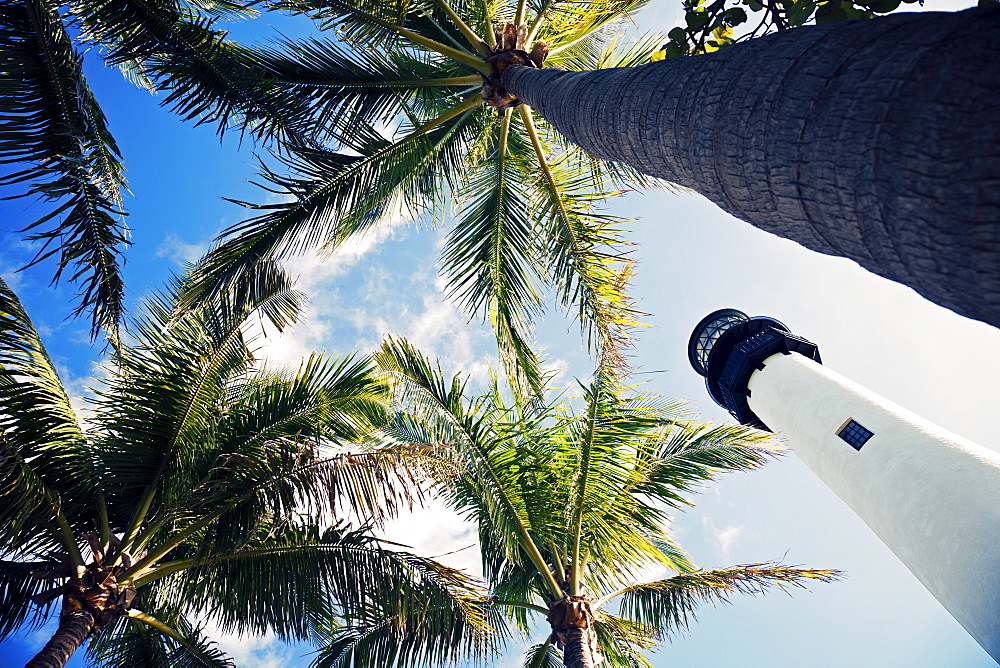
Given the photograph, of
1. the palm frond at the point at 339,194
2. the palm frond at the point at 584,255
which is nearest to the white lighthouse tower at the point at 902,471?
the palm frond at the point at 584,255

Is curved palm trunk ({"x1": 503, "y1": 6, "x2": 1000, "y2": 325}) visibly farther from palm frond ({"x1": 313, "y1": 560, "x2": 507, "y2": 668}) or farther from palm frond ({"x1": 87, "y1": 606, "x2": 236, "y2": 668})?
palm frond ({"x1": 87, "y1": 606, "x2": 236, "y2": 668})

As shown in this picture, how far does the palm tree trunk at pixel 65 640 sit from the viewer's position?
4.79 metres

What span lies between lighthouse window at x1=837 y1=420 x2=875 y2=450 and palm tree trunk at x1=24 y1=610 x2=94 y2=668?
15821 millimetres

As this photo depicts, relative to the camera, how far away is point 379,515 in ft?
16.6

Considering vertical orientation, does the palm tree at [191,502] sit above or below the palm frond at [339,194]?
below

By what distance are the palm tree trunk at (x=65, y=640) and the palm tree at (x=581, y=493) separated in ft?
8.41

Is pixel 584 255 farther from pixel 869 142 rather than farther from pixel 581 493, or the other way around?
pixel 869 142

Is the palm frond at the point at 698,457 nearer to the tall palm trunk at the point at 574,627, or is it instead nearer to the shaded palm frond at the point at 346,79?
the tall palm trunk at the point at 574,627

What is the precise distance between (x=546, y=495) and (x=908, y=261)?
245 inches

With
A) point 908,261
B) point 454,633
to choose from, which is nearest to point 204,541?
point 454,633

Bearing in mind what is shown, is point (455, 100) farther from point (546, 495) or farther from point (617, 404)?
point (546, 495)

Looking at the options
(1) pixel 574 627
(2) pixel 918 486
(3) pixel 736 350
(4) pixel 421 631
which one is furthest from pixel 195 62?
(3) pixel 736 350

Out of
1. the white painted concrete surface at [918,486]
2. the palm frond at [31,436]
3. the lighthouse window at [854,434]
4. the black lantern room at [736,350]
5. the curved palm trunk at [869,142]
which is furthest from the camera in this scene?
the black lantern room at [736,350]

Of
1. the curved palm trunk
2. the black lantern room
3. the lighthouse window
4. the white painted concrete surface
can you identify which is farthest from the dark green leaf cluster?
the black lantern room
